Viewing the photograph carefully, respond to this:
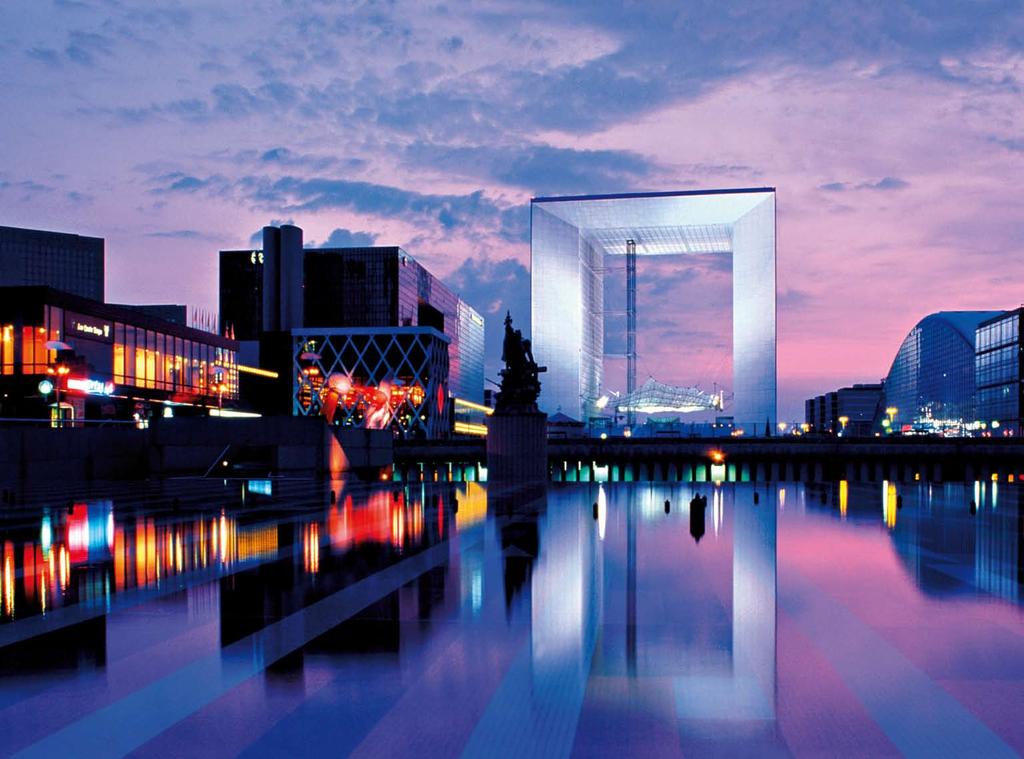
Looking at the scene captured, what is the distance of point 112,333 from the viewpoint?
77.4 metres

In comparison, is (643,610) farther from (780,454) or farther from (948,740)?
(780,454)

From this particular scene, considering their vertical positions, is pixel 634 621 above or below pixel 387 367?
below

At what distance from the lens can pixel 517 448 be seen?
1658 inches

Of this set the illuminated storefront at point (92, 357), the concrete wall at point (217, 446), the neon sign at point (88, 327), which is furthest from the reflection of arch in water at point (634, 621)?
the neon sign at point (88, 327)

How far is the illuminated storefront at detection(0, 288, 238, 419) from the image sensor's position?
69.2 metres

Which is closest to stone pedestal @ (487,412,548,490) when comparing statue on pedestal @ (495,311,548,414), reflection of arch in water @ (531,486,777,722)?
statue on pedestal @ (495,311,548,414)

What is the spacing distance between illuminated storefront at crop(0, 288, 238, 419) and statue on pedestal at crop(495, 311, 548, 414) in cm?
2846

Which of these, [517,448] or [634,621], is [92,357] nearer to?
[517,448]

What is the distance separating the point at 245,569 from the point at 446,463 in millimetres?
67550

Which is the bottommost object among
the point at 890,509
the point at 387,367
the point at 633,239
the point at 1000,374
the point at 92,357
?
the point at 890,509

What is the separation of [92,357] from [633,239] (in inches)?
4005

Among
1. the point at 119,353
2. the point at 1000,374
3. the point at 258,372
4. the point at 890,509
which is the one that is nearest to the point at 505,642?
the point at 890,509

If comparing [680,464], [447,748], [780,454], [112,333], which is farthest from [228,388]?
[447,748]

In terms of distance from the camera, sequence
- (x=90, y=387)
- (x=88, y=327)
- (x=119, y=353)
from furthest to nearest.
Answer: (x=119, y=353) → (x=88, y=327) → (x=90, y=387)
